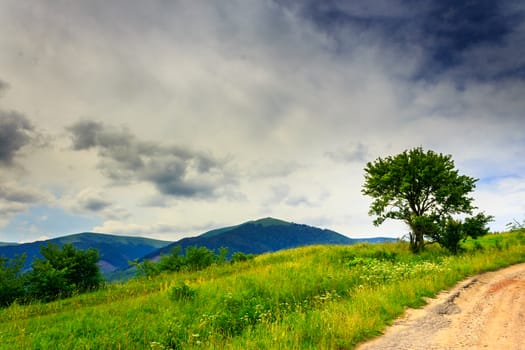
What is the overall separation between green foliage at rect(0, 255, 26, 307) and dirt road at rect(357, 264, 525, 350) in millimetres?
21203

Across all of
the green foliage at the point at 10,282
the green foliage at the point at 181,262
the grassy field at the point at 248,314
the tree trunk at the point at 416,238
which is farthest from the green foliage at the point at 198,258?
the tree trunk at the point at 416,238

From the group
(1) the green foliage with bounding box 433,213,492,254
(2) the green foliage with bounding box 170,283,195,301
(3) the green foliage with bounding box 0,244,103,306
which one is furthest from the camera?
(1) the green foliage with bounding box 433,213,492,254

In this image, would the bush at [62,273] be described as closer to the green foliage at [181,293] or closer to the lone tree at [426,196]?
the green foliage at [181,293]

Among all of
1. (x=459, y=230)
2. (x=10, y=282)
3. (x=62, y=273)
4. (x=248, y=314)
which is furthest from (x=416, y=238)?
(x=10, y=282)

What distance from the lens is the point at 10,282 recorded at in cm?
1856

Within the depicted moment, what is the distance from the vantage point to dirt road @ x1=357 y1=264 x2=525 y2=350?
687cm

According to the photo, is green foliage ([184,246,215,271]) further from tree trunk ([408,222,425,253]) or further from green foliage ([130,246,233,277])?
tree trunk ([408,222,425,253])

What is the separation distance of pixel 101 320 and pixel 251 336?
6.38 meters

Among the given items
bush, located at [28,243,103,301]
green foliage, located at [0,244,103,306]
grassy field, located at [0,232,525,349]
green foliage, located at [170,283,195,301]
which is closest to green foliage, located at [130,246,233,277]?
bush, located at [28,243,103,301]

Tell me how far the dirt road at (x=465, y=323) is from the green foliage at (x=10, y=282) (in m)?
21.2

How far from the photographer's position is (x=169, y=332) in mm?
9148

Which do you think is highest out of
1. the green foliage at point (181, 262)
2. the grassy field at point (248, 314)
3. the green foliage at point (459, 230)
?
the green foliage at point (459, 230)

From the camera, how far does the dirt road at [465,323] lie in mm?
6871

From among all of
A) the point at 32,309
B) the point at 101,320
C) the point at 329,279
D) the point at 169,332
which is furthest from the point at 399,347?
the point at 32,309
